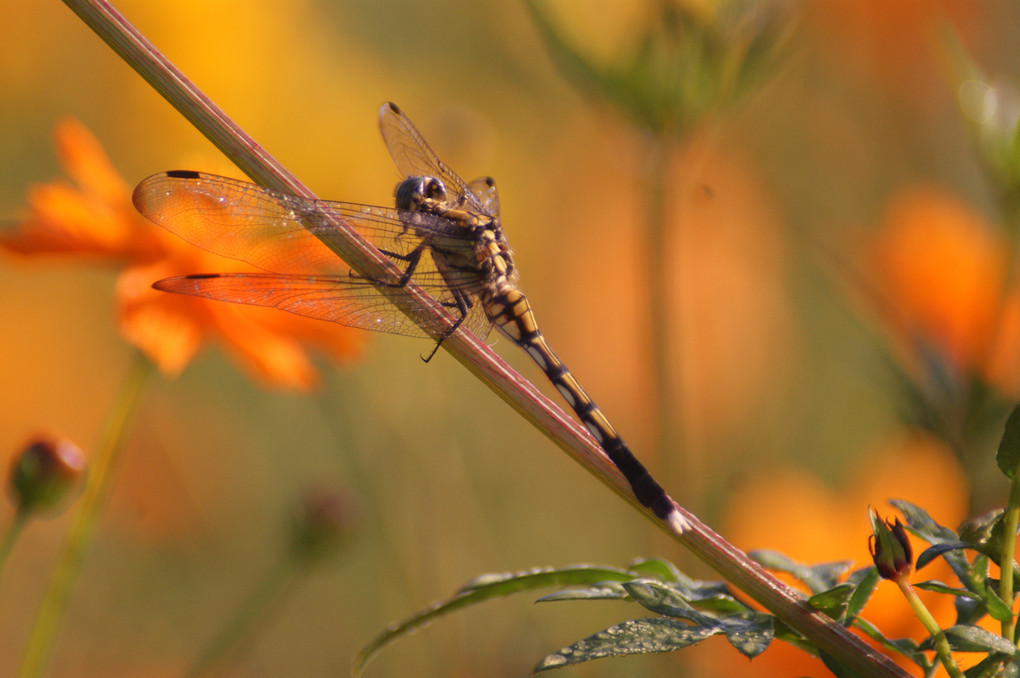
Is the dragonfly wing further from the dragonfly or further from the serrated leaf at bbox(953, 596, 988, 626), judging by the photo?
the serrated leaf at bbox(953, 596, 988, 626)

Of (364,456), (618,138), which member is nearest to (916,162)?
(618,138)

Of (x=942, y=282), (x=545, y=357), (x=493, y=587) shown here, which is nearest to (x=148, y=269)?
(x=545, y=357)

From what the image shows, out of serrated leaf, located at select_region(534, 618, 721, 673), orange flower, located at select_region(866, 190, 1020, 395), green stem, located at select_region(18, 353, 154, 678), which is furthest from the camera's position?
orange flower, located at select_region(866, 190, 1020, 395)

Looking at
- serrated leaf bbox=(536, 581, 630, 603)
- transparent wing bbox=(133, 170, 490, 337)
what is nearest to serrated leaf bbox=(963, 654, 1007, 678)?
serrated leaf bbox=(536, 581, 630, 603)

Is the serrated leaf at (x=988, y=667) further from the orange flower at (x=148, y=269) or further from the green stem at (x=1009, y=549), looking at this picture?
the orange flower at (x=148, y=269)

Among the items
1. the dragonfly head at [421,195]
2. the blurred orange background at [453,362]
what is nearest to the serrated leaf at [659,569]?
the dragonfly head at [421,195]
